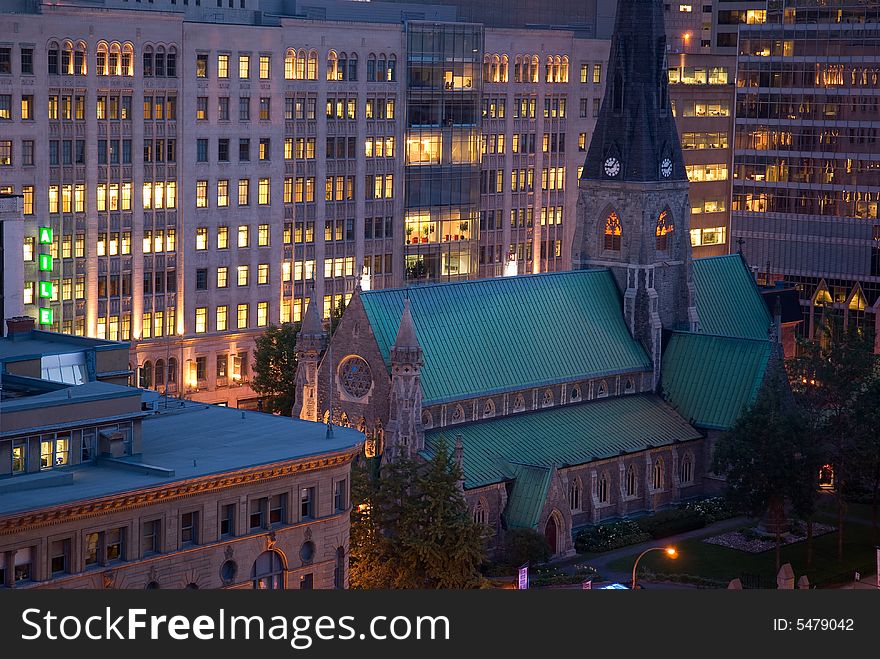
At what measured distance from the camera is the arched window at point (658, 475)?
14175cm

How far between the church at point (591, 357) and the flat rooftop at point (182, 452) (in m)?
11.5

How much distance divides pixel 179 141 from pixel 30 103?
1520 cm

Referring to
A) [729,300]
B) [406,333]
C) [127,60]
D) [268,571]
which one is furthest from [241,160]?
[268,571]

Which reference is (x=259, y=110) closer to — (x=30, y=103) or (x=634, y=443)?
(x=30, y=103)

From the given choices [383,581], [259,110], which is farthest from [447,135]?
[383,581]

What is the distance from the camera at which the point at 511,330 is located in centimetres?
13775

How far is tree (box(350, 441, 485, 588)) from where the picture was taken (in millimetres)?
112750

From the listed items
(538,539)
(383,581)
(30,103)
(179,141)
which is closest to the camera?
(383,581)

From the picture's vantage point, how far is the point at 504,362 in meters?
136

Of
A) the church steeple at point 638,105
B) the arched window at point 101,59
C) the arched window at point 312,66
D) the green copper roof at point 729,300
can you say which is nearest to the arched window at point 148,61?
the arched window at point 101,59

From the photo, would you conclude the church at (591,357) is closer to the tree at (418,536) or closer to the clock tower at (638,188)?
the clock tower at (638,188)

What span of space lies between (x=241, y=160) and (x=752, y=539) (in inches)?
2414

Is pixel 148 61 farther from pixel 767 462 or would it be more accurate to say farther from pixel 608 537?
pixel 767 462

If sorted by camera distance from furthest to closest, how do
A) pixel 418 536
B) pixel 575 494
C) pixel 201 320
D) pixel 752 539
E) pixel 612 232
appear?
pixel 201 320 < pixel 612 232 < pixel 575 494 < pixel 752 539 < pixel 418 536
